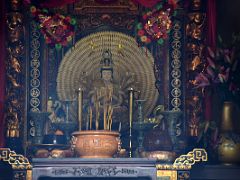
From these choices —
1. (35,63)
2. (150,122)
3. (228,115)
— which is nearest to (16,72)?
(35,63)

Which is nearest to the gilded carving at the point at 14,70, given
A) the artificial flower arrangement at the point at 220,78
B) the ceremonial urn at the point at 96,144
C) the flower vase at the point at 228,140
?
the ceremonial urn at the point at 96,144

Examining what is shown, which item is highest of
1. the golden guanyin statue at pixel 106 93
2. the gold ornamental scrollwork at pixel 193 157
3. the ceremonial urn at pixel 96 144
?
the golden guanyin statue at pixel 106 93

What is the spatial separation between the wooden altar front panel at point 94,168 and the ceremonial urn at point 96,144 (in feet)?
0.56

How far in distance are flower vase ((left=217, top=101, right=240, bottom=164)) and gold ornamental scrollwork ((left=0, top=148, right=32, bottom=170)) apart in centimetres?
164

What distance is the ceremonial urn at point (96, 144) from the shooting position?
6.65m

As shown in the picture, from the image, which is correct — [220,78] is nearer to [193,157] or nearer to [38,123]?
[193,157]

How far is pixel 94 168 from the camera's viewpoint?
6480 mm

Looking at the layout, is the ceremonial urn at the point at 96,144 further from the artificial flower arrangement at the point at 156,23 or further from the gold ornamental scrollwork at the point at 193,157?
the artificial flower arrangement at the point at 156,23

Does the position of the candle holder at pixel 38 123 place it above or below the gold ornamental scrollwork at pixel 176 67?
below

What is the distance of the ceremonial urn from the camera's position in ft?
21.8

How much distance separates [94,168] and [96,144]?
247mm

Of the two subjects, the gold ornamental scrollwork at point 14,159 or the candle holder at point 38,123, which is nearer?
the gold ornamental scrollwork at point 14,159

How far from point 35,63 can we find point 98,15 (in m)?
0.72

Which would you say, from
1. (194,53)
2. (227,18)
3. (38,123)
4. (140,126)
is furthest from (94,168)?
(227,18)
